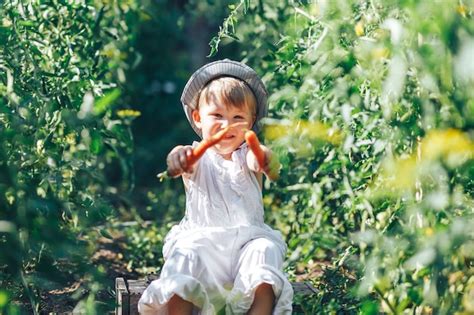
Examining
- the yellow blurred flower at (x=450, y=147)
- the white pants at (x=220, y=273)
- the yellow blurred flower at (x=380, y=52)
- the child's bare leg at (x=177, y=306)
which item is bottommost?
the child's bare leg at (x=177, y=306)

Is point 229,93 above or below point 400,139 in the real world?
above

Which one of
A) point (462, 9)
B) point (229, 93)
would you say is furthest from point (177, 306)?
point (462, 9)

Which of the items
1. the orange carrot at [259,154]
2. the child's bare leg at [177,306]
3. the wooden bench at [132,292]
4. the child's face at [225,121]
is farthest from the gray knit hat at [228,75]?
the child's bare leg at [177,306]

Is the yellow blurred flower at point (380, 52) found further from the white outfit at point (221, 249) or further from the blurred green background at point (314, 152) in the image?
the white outfit at point (221, 249)

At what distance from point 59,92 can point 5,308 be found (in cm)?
128

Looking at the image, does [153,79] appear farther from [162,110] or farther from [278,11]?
[278,11]

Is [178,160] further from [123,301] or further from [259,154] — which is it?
[123,301]

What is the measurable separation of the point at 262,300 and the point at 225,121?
632 millimetres

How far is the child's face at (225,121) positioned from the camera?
3.40 meters

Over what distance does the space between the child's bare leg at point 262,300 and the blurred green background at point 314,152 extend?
0.28 meters

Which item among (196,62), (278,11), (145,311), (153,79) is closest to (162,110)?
(153,79)

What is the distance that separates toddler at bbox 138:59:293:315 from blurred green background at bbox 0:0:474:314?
13cm

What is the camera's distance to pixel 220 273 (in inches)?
129

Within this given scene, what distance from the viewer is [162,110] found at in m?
7.26
